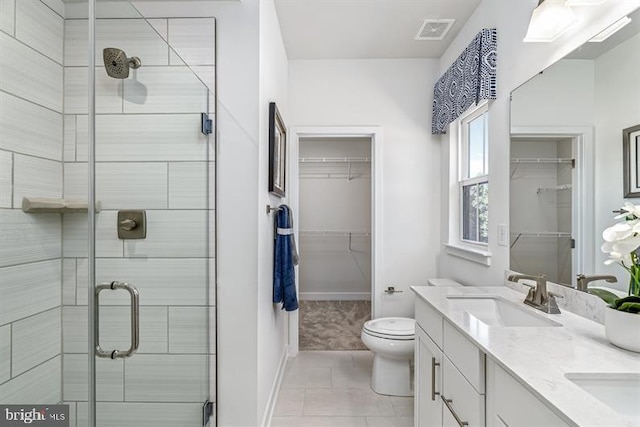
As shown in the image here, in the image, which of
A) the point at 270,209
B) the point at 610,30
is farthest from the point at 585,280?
the point at 270,209

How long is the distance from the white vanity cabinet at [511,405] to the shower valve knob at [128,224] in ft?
4.32

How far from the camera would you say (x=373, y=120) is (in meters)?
3.06

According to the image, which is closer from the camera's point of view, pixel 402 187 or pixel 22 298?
pixel 22 298

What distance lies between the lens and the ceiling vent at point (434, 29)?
2.46 meters

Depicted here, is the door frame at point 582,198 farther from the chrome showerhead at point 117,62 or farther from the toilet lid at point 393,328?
the chrome showerhead at point 117,62

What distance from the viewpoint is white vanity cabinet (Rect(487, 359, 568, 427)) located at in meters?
0.77

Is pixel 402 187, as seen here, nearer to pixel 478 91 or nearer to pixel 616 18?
pixel 478 91

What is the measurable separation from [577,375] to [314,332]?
9.78 ft

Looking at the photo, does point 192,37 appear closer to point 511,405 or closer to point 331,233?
point 511,405

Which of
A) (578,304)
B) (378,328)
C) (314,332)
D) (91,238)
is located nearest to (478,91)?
(578,304)

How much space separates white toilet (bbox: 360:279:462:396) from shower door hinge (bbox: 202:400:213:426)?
3.58 feet

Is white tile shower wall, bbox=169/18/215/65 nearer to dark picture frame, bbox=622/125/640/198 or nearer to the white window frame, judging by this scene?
dark picture frame, bbox=622/125/640/198

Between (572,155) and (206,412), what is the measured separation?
2058mm

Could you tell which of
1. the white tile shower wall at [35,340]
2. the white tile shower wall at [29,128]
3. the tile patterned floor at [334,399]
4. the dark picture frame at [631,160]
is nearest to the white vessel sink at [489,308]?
the dark picture frame at [631,160]
